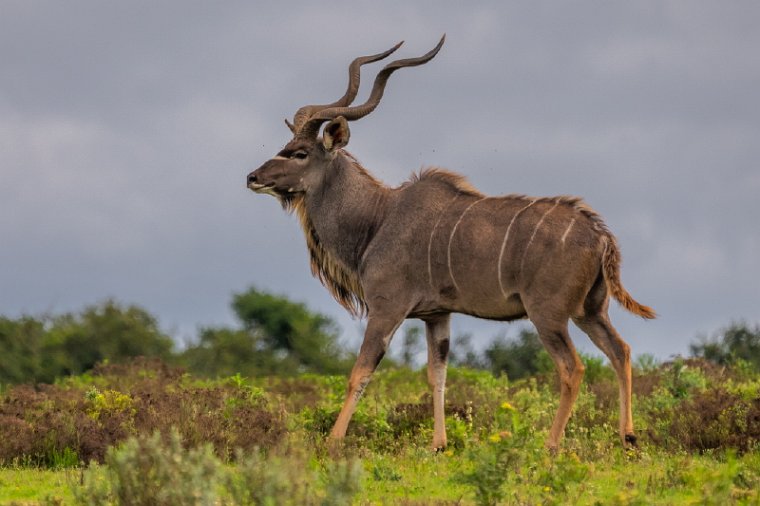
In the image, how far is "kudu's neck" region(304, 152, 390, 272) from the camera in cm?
1042

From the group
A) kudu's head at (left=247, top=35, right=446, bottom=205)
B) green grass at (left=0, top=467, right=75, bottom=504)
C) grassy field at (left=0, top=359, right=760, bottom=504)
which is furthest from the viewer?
kudu's head at (left=247, top=35, right=446, bottom=205)

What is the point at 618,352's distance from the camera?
9.38 m

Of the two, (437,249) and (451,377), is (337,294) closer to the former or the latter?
(437,249)

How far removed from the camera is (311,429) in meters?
10.4

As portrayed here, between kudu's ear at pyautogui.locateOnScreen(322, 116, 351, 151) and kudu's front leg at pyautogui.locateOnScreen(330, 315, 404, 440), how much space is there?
5.38 ft

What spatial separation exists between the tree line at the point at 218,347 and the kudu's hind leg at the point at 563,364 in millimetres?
13663

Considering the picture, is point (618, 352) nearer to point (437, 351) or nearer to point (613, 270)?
point (613, 270)

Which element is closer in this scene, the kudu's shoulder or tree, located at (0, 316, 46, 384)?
the kudu's shoulder

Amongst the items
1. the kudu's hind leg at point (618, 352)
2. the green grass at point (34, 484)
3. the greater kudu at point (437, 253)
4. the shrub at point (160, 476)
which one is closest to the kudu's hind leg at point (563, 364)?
the greater kudu at point (437, 253)

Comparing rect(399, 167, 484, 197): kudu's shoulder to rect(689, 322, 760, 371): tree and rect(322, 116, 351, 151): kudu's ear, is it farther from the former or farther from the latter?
rect(689, 322, 760, 371): tree

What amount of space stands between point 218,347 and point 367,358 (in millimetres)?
18125

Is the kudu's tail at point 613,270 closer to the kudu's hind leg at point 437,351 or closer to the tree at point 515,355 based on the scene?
the kudu's hind leg at point 437,351

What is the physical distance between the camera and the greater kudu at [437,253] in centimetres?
905

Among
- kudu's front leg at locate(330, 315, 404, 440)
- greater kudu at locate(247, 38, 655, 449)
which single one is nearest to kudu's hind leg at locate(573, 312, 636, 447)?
greater kudu at locate(247, 38, 655, 449)
